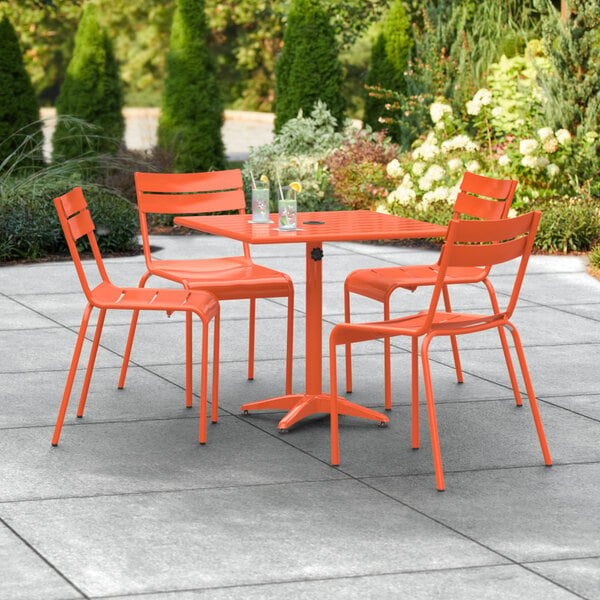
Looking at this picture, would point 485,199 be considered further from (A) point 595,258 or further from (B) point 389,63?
(B) point 389,63

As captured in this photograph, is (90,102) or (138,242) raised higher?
(90,102)

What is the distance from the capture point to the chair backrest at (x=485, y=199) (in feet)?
19.8

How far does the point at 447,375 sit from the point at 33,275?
4423 mm

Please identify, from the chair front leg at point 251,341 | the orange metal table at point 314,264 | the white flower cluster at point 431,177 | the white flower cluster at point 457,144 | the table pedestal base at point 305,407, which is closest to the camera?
the orange metal table at point 314,264

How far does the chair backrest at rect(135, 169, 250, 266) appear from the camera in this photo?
21.2 feet

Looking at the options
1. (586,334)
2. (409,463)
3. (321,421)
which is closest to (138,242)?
(586,334)

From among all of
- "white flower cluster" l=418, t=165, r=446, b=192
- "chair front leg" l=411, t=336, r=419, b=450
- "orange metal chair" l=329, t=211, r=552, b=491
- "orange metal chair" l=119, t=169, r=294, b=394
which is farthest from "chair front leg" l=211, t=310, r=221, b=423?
"white flower cluster" l=418, t=165, r=446, b=192

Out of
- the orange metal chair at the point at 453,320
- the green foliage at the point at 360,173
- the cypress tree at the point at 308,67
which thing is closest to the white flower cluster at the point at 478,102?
the green foliage at the point at 360,173

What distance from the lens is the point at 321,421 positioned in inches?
221

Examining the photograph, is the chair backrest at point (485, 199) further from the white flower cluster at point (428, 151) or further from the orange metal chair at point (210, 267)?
the white flower cluster at point (428, 151)

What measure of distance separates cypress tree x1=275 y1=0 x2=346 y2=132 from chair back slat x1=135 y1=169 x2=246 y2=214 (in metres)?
8.56

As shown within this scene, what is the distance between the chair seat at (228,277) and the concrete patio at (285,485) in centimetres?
58

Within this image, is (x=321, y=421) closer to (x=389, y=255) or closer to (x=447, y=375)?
(x=447, y=375)

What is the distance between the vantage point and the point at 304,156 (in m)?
13.9
